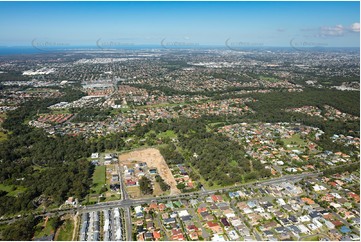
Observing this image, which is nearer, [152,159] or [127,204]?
[127,204]

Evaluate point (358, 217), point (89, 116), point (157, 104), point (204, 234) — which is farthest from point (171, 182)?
point (157, 104)

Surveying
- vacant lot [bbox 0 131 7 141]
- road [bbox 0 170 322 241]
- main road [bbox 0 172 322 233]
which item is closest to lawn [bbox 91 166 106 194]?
road [bbox 0 170 322 241]

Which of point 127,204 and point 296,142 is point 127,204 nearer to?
point 127,204

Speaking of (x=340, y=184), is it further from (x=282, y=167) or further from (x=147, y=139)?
(x=147, y=139)

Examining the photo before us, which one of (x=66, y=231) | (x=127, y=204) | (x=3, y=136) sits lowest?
(x=66, y=231)

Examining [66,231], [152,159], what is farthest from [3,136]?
[66,231]

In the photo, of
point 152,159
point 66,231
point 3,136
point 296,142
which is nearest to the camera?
point 66,231
